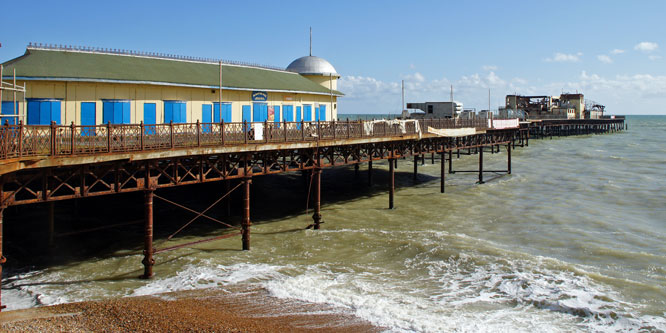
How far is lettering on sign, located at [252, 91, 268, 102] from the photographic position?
94.9ft

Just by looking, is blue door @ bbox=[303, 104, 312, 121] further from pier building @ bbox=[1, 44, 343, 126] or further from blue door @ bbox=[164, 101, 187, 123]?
blue door @ bbox=[164, 101, 187, 123]

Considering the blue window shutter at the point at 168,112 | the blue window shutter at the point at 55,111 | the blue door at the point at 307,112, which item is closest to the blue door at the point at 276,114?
the blue door at the point at 307,112

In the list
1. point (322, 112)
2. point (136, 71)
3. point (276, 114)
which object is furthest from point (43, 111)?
point (322, 112)

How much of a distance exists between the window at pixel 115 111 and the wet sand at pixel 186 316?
10.6 m

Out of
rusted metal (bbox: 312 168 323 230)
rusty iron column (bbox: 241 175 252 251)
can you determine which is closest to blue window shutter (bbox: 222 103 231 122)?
rusted metal (bbox: 312 168 323 230)

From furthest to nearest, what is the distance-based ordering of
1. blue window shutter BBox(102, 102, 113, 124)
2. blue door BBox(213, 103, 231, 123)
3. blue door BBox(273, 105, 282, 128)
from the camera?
1. blue door BBox(273, 105, 282, 128)
2. blue door BBox(213, 103, 231, 123)
3. blue window shutter BBox(102, 102, 113, 124)

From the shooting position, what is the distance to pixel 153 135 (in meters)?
17.6

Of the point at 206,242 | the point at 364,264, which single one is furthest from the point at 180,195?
the point at 364,264

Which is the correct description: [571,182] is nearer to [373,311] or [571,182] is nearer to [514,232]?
[514,232]

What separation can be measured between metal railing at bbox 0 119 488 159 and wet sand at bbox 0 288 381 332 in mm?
4479

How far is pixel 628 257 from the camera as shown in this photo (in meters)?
20.4

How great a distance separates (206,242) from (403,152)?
15527 millimetres

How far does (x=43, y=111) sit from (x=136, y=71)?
18.1 ft

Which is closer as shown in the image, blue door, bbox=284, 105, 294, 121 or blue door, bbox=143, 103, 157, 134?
blue door, bbox=143, 103, 157, 134
